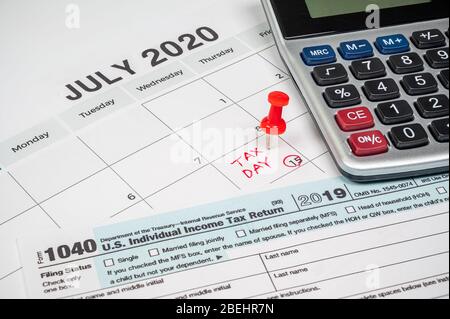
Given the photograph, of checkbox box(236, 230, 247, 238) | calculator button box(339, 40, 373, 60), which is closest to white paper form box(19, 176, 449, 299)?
checkbox box(236, 230, 247, 238)

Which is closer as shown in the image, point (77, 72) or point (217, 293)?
point (217, 293)

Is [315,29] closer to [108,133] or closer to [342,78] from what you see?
[342,78]

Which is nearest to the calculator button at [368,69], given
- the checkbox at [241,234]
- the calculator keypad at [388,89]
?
the calculator keypad at [388,89]

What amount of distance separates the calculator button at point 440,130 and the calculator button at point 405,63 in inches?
2.1

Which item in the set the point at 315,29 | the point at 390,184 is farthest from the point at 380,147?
the point at 315,29

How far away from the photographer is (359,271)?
37 cm

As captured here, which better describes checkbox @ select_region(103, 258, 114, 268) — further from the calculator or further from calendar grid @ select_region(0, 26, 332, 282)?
the calculator

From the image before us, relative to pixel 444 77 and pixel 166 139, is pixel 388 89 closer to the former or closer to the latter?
pixel 444 77

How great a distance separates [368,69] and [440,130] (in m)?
0.07

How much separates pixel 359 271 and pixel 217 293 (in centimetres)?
8

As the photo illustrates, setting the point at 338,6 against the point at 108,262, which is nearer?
the point at 108,262

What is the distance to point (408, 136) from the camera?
1.35ft

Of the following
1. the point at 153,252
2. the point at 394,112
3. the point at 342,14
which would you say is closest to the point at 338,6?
the point at 342,14

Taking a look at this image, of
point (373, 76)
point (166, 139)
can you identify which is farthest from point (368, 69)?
point (166, 139)
